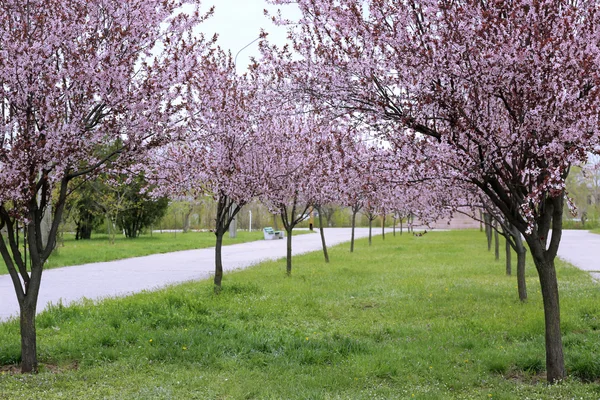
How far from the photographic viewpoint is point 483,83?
178 inches

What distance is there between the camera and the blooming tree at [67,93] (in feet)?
16.1

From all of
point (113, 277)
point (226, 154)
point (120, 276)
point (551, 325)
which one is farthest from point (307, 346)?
point (120, 276)

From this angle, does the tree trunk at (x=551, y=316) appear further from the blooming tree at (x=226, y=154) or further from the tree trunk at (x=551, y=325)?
the blooming tree at (x=226, y=154)

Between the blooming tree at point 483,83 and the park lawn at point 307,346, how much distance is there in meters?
1.08

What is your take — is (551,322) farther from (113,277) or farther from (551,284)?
(113,277)

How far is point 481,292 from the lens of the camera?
33.7 feet

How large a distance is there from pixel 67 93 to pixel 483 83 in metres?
3.85

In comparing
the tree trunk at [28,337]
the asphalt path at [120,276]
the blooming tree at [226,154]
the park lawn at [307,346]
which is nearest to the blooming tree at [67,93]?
the tree trunk at [28,337]

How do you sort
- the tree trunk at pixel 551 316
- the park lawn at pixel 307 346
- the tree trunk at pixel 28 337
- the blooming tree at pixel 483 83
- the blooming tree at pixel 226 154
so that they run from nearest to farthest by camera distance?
the blooming tree at pixel 483 83 → the park lawn at pixel 307 346 → the tree trunk at pixel 551 316 → the tree trunk at pixel 28 337 → the blooming tree at pixel 226 154

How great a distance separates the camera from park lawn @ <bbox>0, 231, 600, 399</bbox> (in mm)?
4816

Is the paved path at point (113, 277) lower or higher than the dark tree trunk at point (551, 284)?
lower

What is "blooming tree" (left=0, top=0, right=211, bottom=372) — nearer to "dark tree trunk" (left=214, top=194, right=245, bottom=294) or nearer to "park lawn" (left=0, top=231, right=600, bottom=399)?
"park lawn" (left=0, top=231, right=600, bottom=399)

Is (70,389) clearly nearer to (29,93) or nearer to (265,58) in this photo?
(29,93)

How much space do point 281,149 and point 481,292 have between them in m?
5.03
